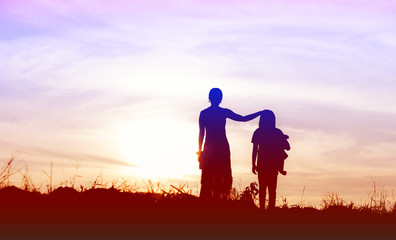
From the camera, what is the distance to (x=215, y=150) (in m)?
14.4

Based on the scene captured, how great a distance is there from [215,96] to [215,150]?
1395mm

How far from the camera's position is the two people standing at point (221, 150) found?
1418 cm

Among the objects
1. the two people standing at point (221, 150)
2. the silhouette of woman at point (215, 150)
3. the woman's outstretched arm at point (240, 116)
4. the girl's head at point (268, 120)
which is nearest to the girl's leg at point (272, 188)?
the two people standing at point (221, 150)

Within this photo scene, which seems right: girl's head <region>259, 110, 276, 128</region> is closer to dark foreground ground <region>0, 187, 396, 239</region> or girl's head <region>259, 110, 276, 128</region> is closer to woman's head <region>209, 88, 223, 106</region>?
woman's head <region>209, 88, 223, 106</region>

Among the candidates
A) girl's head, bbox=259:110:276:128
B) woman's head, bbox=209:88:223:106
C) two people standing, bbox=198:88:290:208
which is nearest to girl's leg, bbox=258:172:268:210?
two people standing, bbox=198:88:290:208

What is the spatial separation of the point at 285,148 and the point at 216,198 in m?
2.12

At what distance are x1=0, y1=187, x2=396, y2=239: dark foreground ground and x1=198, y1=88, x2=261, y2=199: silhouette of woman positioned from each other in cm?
75

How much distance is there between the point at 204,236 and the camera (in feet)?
32.4

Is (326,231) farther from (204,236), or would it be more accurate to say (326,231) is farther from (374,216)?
(374,216)

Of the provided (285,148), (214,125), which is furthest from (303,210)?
(214,125)

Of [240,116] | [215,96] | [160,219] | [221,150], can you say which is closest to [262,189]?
[221,150]

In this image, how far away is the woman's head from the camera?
45.6ft

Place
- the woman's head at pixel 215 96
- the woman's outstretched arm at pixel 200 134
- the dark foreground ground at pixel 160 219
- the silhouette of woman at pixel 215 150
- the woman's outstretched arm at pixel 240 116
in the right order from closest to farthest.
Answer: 1. the dark foreground ground at pixel 160 219
2. the woman's head at pixel 215 96
3. the silhouette of woman at pixel 215 150
4. the woman's outstretched arm at pixel 200 134
5. the woman's outstretched arm at pixel 240 116

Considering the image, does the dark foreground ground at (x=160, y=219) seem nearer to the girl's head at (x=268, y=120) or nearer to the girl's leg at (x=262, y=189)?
the girl's leg at (x=262, y=189)
